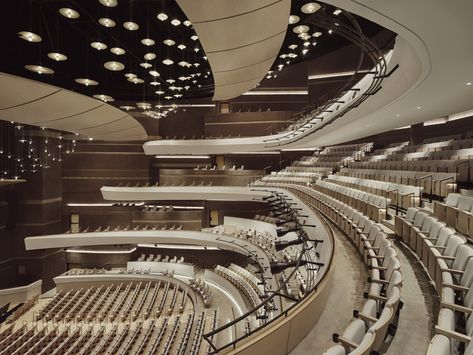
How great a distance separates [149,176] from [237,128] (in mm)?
3595

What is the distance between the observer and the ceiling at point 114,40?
3.93 m

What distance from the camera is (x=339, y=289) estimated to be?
251 centimetres

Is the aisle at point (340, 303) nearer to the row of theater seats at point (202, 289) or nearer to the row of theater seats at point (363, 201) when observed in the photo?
the row of theater seats at point (363, 201)

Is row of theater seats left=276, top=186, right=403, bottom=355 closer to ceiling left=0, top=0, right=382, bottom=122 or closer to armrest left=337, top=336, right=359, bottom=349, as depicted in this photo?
armrest left=337, top=336, right=359, bottom=349

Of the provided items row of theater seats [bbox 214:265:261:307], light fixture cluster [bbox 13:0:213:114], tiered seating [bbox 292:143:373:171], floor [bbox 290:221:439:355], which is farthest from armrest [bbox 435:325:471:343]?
tiered seating [bbox 292:143:373:171]

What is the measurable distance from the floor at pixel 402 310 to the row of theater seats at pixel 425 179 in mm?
1375

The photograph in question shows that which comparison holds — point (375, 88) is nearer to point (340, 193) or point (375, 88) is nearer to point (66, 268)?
point (340, 193)

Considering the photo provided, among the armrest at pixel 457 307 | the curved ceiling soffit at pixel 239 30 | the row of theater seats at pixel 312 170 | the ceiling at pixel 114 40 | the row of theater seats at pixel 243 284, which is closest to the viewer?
the armrest at pixel 457 307

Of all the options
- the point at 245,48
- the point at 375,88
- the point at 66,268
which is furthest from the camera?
the point at 66,268

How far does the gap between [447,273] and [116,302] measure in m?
8.35

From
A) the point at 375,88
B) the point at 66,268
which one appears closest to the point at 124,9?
the point at 375,88

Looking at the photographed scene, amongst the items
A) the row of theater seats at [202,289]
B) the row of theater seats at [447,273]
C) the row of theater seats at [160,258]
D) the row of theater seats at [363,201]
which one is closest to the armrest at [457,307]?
the row of theater seats at [447,273]

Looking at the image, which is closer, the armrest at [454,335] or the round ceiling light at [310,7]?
the armrest at [454,335]

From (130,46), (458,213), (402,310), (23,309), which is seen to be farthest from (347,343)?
(23,309)
